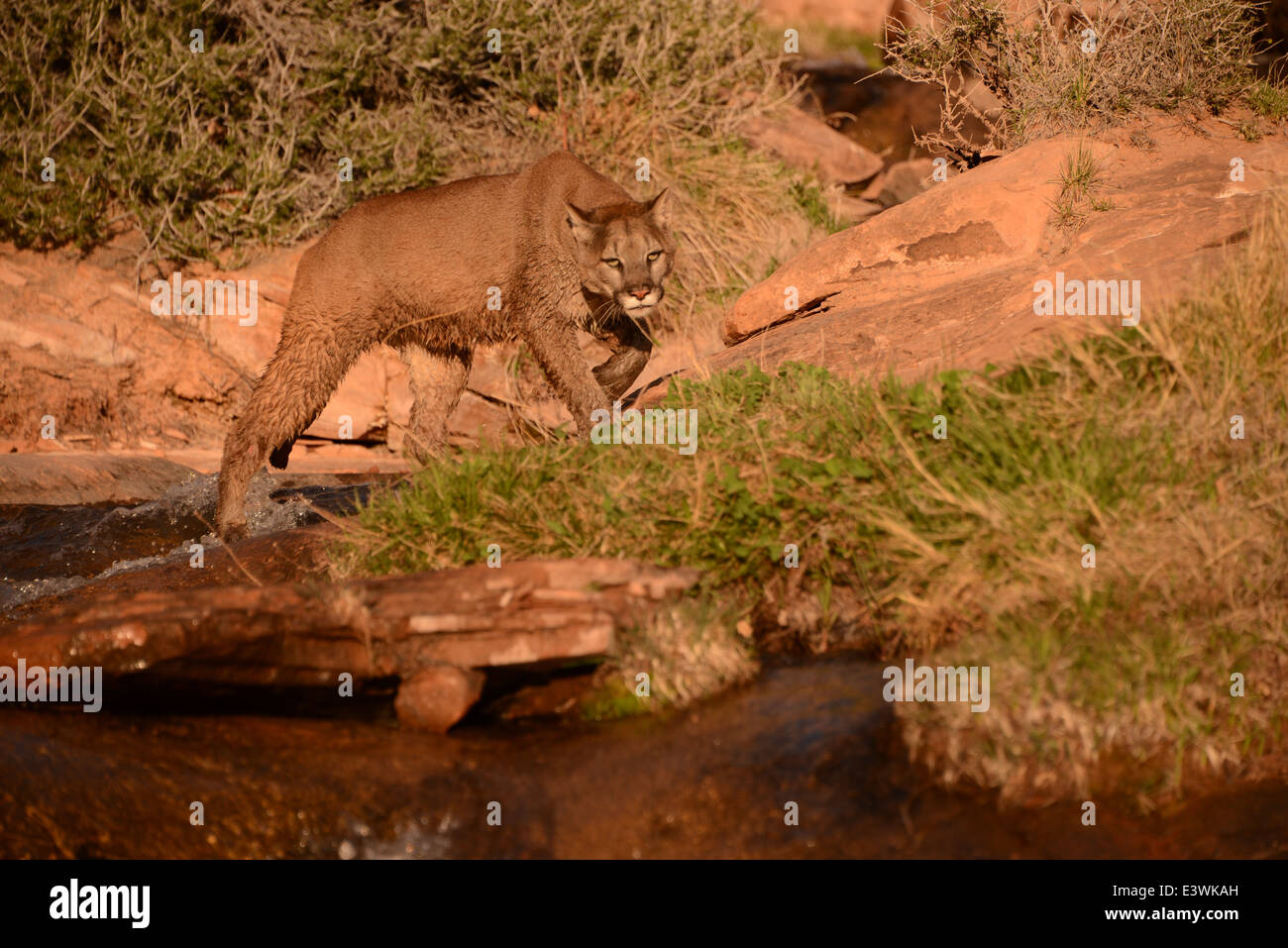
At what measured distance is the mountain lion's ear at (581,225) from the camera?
7172 mm

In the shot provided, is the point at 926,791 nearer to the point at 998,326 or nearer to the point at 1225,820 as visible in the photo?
the point at 1225,820

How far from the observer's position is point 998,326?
599 centimetres

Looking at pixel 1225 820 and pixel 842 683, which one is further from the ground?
pixel 842 683

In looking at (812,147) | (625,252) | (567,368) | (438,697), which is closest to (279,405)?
(567,368)

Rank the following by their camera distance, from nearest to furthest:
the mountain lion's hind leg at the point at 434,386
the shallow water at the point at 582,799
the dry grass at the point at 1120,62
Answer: the shallow water at the point at 582,799 < the dry grass at the point at 1120,62 < the mountain lion's hind leg at the point at 434,386

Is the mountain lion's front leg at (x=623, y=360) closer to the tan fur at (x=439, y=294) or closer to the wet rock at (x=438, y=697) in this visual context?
the tan fur at (x=439, y=294)

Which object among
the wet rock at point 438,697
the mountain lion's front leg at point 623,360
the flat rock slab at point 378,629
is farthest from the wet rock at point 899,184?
the wet rock at point 438,697

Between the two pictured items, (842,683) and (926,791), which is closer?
(926,791)

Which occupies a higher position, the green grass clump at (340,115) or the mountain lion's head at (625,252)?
the green grass clump at (340,115)

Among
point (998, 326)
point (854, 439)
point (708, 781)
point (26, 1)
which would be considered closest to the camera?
point (708, 781)

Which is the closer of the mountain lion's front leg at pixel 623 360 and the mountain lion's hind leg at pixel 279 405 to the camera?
the mountain lion's hind leg at pixel 279 405

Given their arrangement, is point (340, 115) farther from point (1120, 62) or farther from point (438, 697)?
point (438, 697)
